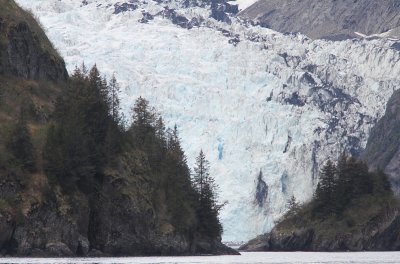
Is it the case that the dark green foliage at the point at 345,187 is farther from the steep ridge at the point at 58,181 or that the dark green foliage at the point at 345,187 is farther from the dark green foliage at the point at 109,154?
the steep ridge at the point at 58,181

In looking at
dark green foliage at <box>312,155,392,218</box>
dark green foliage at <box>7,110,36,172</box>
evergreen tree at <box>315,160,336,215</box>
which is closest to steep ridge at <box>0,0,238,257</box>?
dark green foliage at <box>7,110,36,172</box>

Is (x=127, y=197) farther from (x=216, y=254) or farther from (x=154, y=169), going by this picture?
(x=216, y=254)

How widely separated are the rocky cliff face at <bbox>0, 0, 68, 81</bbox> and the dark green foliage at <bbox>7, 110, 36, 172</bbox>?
14.8 m

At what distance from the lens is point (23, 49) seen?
11925cm

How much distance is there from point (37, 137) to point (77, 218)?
10425mm

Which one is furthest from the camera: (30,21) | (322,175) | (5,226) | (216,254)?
(322,175)

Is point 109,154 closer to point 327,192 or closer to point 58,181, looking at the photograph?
point 58,181

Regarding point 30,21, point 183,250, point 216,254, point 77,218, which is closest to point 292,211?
point 216,254

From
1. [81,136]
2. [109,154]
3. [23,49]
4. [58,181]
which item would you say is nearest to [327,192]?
[109,154]

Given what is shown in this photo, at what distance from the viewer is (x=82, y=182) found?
10756 centimetres

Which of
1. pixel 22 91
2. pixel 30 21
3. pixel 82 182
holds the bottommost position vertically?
pixel 82 182

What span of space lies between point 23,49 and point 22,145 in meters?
20.6

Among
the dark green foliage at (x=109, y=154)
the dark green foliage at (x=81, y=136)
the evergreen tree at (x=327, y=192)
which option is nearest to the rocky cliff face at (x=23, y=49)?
the dark green foliage at (x=109, y=154)

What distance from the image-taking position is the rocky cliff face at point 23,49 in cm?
11616
